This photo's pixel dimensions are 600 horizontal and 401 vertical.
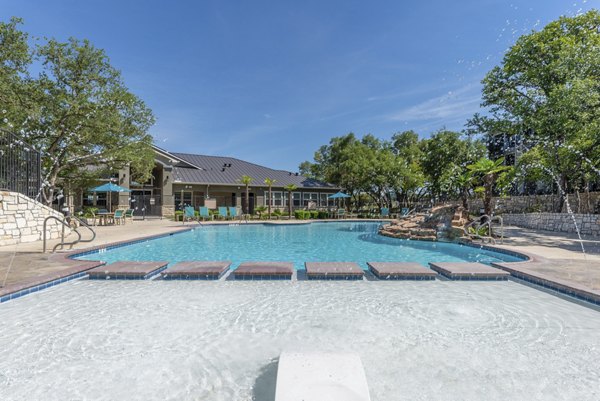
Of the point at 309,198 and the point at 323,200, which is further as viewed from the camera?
the point at 323,200

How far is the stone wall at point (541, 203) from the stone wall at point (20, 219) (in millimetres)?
25839

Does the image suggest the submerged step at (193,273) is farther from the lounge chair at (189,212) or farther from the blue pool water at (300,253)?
the lounge chair at (189,212)

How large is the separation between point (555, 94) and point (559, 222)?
6645 millimetres

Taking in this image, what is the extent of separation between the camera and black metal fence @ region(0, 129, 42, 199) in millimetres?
10242

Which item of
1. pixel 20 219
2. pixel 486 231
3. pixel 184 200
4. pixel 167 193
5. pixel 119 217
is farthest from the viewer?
pixel 184 200

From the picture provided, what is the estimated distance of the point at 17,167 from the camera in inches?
424

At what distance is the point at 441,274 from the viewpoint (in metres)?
6.64

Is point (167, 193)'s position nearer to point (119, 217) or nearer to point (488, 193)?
point (119, 217)

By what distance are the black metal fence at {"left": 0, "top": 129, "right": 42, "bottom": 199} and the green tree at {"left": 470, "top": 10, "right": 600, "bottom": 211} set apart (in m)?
21.5

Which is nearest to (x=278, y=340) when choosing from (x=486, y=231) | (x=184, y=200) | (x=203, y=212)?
(x=486, y=231)

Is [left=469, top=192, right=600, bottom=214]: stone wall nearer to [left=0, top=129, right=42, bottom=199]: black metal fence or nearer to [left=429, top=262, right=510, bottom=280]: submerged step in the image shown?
[left=429, top=262, right=510, bottom=280]: submerged step

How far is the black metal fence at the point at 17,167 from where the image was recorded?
10.2 metres

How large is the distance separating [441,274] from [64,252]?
968 centimetres

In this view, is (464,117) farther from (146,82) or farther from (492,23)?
(146,82)
